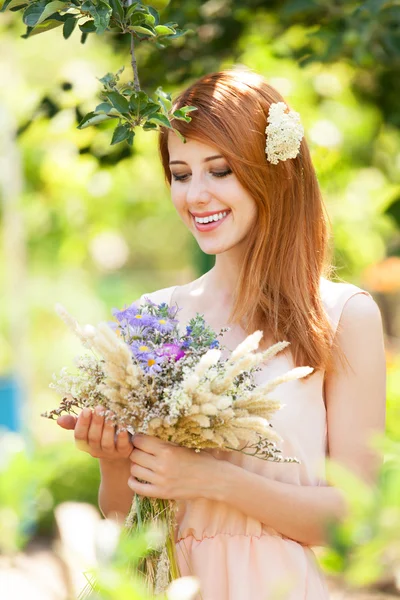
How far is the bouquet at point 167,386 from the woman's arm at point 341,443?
0.17 metres

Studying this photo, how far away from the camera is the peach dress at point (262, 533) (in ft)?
6.59

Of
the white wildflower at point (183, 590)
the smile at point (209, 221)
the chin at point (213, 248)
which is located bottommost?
the white wildflower at point (183, 590)

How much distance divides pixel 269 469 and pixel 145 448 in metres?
0.41

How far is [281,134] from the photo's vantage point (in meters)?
2.12

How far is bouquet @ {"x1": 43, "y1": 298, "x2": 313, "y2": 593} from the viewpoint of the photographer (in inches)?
59.5

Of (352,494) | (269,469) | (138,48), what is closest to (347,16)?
(138,48)

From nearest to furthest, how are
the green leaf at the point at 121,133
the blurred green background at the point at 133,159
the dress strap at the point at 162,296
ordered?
the green leaf at the point at 121,133 < the dress strap at the point at 162,296 < the blurred green background at the point at 133,159

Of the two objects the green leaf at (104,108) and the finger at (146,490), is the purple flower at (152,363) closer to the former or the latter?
the finger at (146,490)

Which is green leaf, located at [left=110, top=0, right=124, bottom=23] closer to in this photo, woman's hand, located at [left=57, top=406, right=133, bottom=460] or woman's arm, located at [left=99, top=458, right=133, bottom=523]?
woman's hand, located at [left=57, top=406, right=133, bottom=460]

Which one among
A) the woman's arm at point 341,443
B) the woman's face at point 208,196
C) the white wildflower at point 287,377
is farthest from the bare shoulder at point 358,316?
the white wildflower at point 287,377

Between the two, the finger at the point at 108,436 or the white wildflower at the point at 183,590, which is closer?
Result: the white wildflower at the point at 183,590

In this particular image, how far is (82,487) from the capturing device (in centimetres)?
625

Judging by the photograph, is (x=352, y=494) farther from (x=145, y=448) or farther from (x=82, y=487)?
(x=82, y=487)

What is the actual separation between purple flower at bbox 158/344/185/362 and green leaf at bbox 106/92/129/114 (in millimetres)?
484
